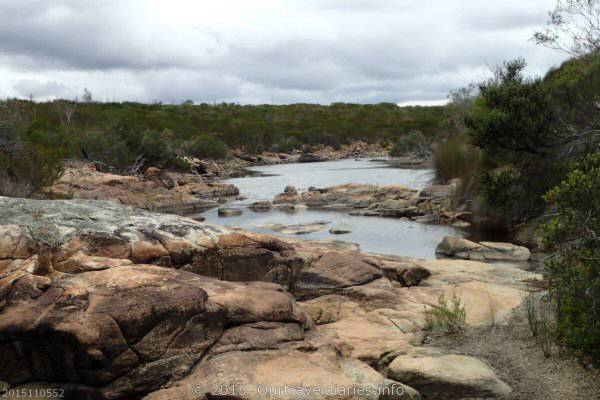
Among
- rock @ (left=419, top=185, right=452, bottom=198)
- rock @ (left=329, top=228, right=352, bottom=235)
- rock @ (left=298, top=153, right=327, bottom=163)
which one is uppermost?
rock @ (left=298, top=153, right=327, bottom=163)

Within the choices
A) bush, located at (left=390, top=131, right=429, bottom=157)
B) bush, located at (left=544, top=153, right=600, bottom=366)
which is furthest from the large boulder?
bush, located at (left=390, top=131, right=429, bottom=157)

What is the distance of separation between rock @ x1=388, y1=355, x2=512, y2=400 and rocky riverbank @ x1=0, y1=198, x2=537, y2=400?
0.03ft

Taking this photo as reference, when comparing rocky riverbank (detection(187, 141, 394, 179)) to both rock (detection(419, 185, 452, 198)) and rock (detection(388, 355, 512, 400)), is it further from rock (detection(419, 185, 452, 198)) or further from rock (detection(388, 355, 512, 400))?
rock (detection(388, 355, 512, 400))

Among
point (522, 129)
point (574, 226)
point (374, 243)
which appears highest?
point (522, 129)

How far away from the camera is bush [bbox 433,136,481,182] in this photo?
2201cm

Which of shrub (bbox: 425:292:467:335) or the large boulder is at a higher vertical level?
the large boulder

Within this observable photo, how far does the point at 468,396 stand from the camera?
4992 millimetres

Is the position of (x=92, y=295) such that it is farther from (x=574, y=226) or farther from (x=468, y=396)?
(x=574, y=226)

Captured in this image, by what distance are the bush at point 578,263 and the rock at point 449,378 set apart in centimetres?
78

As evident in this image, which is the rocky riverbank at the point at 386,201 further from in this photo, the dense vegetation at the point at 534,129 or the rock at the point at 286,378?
the rock at the point at 286,378

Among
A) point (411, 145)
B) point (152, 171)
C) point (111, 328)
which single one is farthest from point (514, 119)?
point (411, 145)

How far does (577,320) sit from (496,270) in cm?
523

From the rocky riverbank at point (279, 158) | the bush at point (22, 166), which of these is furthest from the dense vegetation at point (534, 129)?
the rocky riverbank at point (279, 158)

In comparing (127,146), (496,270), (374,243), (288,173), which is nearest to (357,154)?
(288,173)
